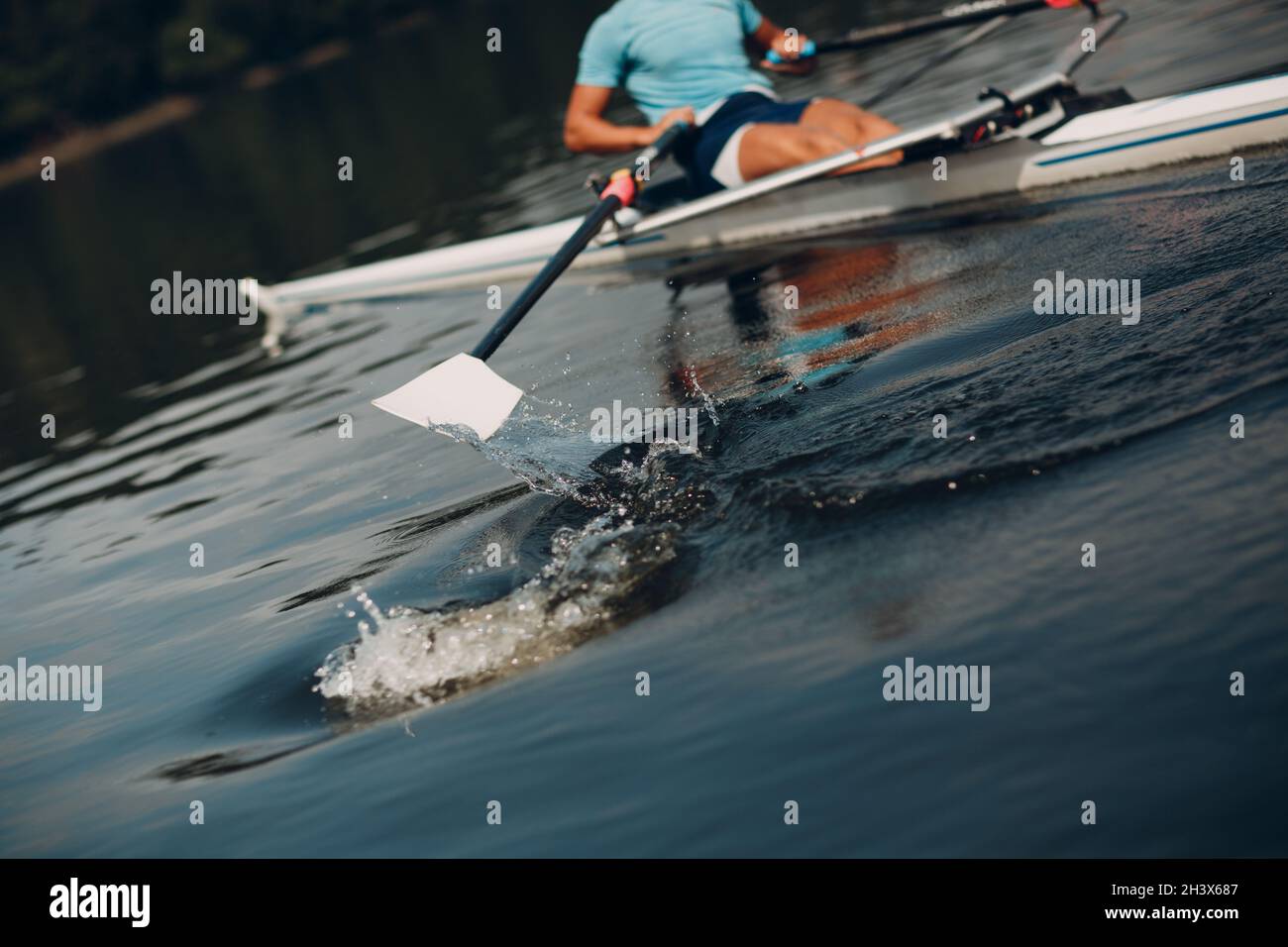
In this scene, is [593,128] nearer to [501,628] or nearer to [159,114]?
[501,628]

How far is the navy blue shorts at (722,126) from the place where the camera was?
852cm

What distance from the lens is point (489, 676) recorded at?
4.32 metres

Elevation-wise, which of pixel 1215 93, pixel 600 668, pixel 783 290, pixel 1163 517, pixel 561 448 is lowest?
pixel 600 668

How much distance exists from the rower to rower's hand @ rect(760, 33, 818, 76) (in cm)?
1

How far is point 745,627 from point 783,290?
4.24 meters

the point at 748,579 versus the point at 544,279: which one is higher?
the point at 544,279

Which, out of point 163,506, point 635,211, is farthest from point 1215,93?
point 163,506

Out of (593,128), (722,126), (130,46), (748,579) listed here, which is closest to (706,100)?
(722,126)

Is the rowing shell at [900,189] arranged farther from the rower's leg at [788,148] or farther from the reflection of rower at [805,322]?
Answer: the reflection of rower at [805,322]

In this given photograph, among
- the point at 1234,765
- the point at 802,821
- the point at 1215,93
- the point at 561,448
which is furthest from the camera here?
the point at 1215,93

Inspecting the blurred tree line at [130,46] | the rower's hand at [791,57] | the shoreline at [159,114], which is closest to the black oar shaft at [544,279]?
the rower's hand at [791,57]

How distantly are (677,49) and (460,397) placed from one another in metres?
4.09

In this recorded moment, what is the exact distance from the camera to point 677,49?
9055mm
